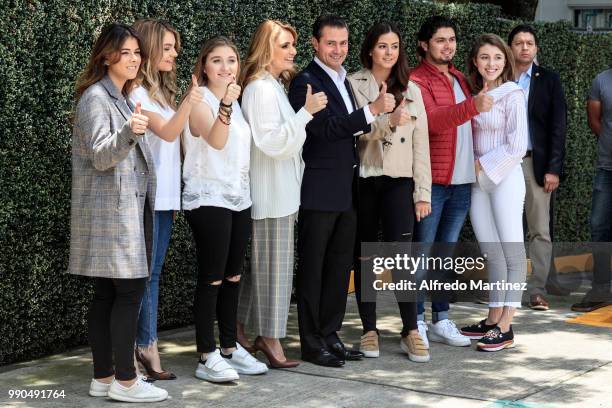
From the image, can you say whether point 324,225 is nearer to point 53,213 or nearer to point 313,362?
point 313,362

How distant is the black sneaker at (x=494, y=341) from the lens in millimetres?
7113

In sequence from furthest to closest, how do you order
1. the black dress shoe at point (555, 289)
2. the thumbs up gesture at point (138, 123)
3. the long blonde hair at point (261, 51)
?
the black dress shoe at point (555, 289)
the long blonde hair at point (261, 51)
the thumbs up gesture at point (138, 123)

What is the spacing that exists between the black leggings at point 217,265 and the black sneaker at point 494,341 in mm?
1801

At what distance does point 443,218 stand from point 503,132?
0.74 metres

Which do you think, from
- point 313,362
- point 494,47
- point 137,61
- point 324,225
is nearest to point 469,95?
point 494,47

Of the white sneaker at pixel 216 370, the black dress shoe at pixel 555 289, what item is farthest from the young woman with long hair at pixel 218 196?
the black dress shoe at pixel 555 289

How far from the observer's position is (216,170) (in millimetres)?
6012

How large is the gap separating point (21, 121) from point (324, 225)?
1926mm

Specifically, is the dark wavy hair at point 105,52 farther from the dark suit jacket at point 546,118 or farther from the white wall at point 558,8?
the white wall at point 558,8

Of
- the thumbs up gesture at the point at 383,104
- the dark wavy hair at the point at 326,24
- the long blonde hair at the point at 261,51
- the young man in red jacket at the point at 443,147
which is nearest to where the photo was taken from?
the thumbs up gesture at the point at 383,104

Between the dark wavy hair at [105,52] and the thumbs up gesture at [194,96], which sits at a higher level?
the dark wavy hair at [105,52]

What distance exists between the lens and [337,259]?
6.70 meters

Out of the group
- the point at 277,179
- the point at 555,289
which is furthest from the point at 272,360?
the point at 555,289

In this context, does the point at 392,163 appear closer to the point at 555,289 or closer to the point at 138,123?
the point at 138,123
